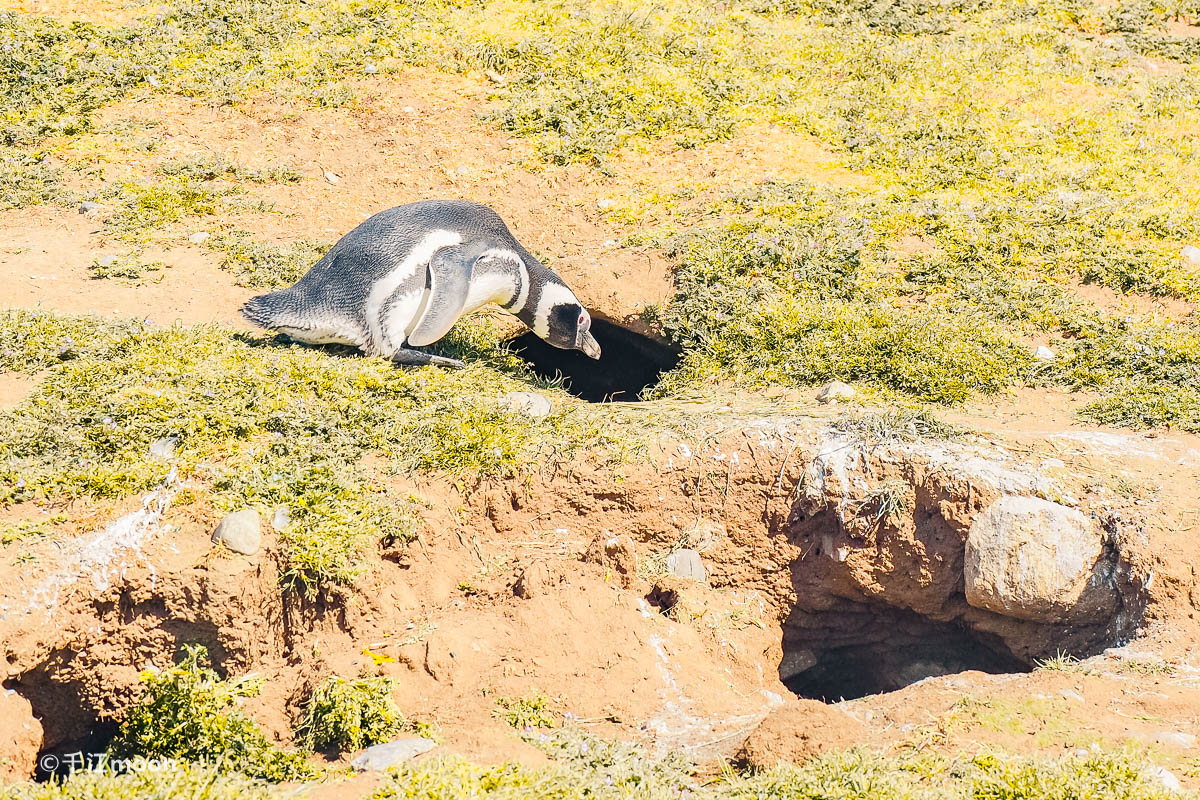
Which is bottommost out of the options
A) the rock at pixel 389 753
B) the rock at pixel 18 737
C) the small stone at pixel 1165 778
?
the rock at pixel 18 737

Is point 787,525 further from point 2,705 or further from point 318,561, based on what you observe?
point 2,705

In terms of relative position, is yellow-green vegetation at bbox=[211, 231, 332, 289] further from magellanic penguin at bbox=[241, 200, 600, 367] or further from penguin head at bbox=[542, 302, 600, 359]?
penguin head at bbox=[542, 302, 600, 359]

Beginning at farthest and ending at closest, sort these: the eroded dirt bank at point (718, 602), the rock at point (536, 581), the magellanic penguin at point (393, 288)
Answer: the magellanic penguin at point (393, 288) → the rock at point (536, 581) → the eroded dirt bank at point (718, 602)

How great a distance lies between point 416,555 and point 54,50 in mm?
7660

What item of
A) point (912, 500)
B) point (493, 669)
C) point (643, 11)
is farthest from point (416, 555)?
point (643, 11)

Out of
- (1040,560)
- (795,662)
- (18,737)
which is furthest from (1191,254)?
(18,737)

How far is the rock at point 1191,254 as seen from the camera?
22.7 ft

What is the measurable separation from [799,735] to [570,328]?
3.49 m

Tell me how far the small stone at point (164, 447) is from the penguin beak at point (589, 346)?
274 centimetres

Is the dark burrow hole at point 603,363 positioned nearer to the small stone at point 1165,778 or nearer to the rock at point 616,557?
the rock at point 616,557

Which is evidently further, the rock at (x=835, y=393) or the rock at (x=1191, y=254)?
the rock at (x=1191, y=254)

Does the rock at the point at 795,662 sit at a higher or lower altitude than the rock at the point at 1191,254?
lower

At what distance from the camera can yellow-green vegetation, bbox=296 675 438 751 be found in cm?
372

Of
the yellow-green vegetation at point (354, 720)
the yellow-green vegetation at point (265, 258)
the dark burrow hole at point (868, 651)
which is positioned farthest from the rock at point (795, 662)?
the yellow-green vegetation at point (265, 258)
